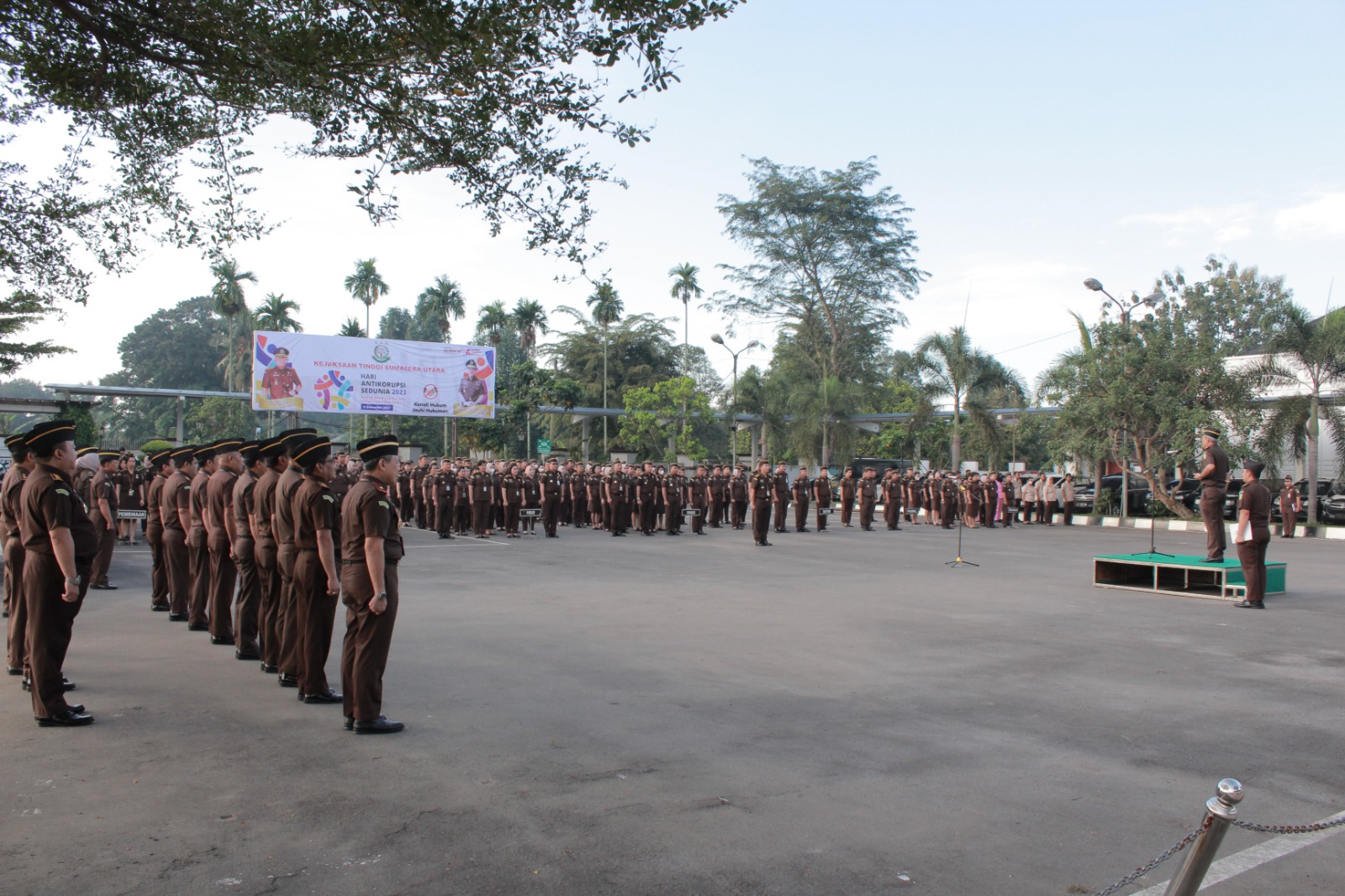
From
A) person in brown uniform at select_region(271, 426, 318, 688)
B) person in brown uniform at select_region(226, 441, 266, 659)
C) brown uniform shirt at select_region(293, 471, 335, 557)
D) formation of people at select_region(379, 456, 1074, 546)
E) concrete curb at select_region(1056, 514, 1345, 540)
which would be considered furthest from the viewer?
concrete curb at select_region(1056, 514, 1345, 540)

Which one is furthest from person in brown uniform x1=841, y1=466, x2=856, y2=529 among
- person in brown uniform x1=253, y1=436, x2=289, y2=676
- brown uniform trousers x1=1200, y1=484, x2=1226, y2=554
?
person in brown uniform x1=253, y1=436, x2=289, y2=676

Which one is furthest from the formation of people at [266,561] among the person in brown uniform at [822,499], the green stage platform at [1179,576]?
the person in brown uniform at [822,499]

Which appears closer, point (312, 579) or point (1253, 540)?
point (312, 579)

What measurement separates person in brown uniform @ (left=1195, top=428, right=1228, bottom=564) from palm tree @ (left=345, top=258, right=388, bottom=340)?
65002 mm

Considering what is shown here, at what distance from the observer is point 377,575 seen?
5836 mm

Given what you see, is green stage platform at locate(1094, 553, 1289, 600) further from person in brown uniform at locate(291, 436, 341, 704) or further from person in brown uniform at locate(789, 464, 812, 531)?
person in brown uniform at locate(789, 464, 812, 531)

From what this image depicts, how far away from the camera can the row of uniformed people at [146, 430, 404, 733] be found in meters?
5.96

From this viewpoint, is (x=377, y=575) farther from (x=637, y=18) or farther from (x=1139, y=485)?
(x=1139, y=485)

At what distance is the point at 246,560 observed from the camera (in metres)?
7.99

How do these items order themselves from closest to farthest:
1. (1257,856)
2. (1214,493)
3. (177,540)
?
(1257,856) → (177,540) → (1214,493)

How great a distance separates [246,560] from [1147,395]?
26.3 metres

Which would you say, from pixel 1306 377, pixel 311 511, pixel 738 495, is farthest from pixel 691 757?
pixel 1306 377

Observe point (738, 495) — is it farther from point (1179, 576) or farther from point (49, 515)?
point (49, 515)

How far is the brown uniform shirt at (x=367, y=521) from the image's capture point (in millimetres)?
5941
